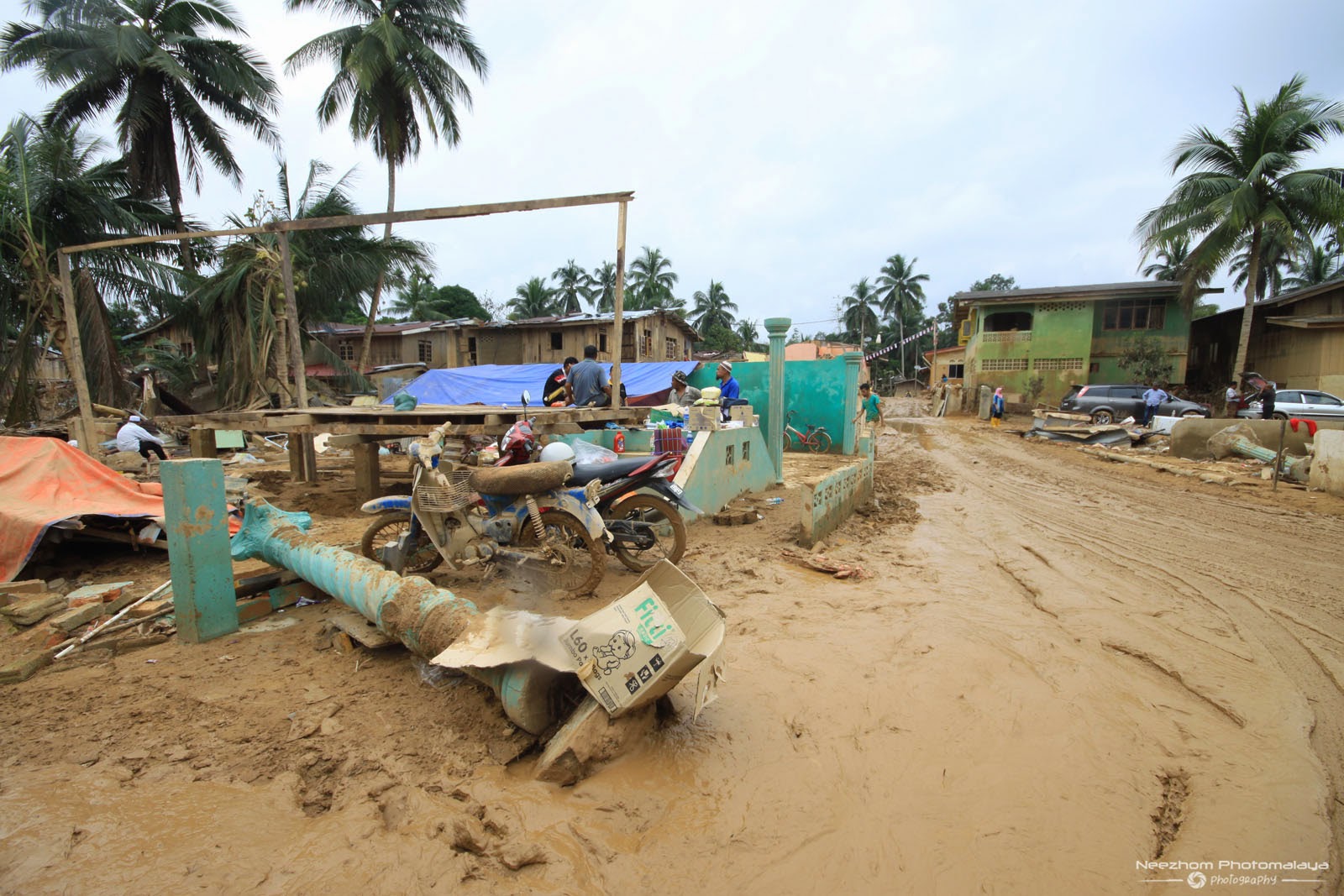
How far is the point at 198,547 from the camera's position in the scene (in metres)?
3.46

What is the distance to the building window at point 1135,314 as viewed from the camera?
25078 millimetres

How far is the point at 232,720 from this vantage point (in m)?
2.75

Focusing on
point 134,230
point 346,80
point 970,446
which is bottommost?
point 970,446

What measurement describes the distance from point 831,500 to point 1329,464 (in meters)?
7.77

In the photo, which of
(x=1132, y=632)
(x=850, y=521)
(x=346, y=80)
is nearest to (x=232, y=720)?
(x=1132, y=632)

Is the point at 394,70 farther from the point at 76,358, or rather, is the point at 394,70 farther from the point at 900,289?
the point at 900,289

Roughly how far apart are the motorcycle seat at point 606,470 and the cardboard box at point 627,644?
2.01 meters

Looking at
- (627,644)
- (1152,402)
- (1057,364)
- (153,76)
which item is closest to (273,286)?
(153,76)

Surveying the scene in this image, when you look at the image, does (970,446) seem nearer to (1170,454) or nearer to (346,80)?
(1170,454)

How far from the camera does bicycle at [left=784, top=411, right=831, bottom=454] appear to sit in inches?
510

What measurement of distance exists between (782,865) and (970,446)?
49.0 feet

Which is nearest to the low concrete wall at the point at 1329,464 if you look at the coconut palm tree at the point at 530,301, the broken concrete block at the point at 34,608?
the broken concrete block at the point at 34,608

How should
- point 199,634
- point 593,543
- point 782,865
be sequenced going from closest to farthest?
point 782,865, point 199,634, point 593,543

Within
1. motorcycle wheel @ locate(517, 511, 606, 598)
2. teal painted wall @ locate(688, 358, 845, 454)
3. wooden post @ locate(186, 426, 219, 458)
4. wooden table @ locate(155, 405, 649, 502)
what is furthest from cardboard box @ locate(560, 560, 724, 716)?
teal painted wall @ locate(688, 358, 845, 454)
